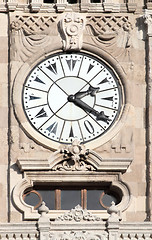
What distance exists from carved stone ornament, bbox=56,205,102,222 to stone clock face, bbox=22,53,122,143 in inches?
125

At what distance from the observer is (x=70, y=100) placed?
65.6 m

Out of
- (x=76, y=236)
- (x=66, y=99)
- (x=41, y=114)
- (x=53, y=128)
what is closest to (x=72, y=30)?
(x=66, y=99)

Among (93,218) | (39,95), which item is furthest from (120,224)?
(39,95)

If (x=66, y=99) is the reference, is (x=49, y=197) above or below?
below

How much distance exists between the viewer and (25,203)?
64.8m

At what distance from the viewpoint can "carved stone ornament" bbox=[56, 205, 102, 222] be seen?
62.5 metres

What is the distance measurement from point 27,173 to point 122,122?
257cm

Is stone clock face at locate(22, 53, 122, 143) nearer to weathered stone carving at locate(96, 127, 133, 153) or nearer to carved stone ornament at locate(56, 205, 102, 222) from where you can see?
weathered stone carving at locate(96, 127, 133, 153)

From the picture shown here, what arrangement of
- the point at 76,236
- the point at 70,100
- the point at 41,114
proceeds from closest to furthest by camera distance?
the point at 76,236 → the point at 41,114 → the point at 70,100

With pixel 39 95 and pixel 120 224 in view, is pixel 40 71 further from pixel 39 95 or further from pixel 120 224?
pixel 120 224

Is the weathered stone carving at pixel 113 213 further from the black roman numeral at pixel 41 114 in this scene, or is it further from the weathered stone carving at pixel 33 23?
the weathered stone carving at pixel 33 23

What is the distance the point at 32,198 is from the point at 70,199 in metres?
0.88

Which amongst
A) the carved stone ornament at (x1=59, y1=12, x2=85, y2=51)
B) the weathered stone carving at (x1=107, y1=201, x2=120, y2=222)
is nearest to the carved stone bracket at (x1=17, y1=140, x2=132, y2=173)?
the weathered stone carving at (x1=107, y1=201, x2=120, y2=222)

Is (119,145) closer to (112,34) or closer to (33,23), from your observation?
(112,34)
